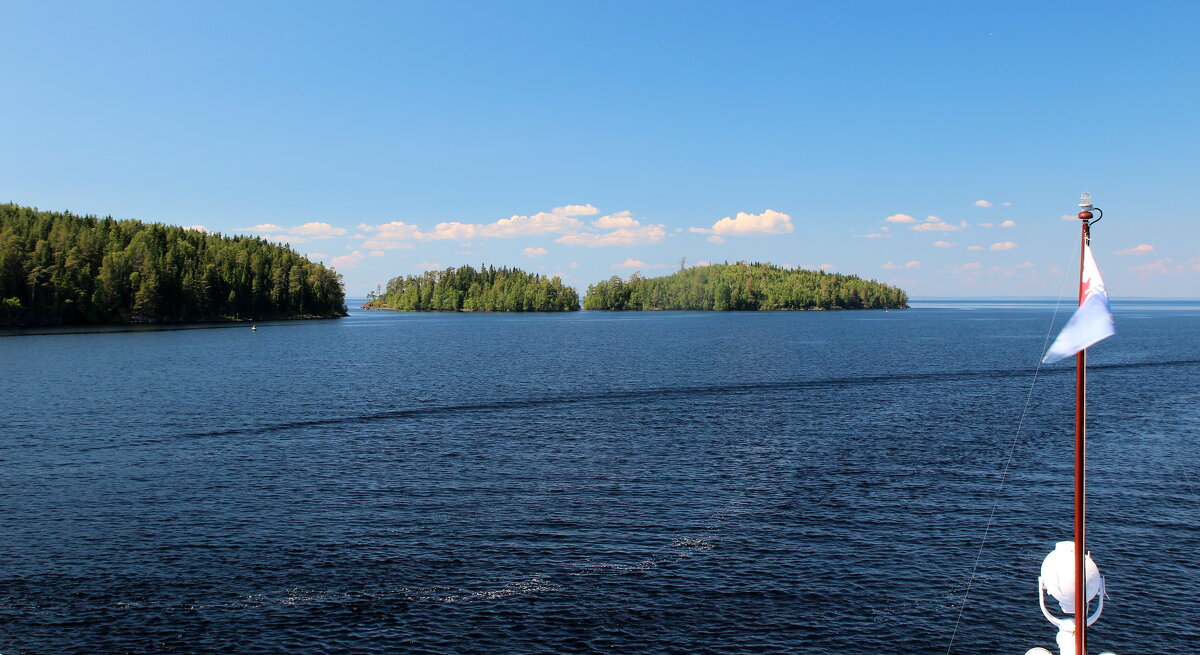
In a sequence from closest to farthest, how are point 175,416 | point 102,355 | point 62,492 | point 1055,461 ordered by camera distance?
1. point 62,492
2. point 1055,461
3. point 175,416
4. point 102,355

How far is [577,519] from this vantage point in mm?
38844

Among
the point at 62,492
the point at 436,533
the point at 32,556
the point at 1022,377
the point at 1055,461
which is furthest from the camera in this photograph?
the point at 1022,377

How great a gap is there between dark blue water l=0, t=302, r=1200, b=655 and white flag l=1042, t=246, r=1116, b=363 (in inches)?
624

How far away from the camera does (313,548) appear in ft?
114

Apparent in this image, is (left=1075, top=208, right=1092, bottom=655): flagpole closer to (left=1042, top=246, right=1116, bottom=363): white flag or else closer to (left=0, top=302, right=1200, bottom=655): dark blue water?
(left=1042, top=246, right=1116, bottom=363): white flag

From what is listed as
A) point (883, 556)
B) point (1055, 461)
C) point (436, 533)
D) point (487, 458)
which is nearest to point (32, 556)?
point (436, 533)

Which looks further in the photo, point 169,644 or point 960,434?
point 960,434

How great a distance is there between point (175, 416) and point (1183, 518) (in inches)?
2968

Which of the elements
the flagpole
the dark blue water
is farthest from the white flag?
the dark blue water

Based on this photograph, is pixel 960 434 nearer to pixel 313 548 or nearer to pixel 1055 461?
pixel 1055 461

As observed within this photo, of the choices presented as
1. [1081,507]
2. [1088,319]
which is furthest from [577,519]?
[1088,319]

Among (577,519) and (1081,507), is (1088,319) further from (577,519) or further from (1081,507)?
(577,519)

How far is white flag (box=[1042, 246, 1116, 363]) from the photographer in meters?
13.4

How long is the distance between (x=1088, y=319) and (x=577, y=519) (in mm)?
28670
